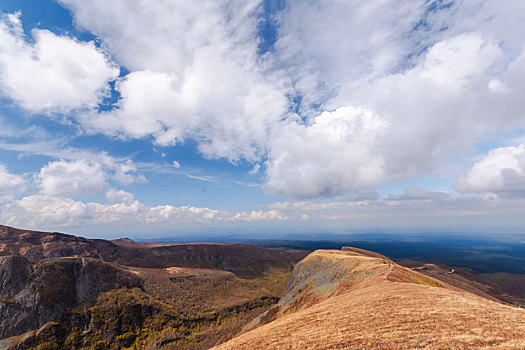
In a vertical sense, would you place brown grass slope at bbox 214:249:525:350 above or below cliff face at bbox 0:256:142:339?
above

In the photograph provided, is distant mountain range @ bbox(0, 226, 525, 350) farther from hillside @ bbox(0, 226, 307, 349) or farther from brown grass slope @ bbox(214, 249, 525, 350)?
hillside @ bbox(0, 226, 307, 349)

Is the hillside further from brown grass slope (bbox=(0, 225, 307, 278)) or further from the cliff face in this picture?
brown grass slope (bbox=(0, 225, 307, 278))

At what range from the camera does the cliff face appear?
5719 cm

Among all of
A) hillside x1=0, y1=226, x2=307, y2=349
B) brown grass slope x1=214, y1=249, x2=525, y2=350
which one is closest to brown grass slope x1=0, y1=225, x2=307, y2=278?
hillside x1=0, y1=226, x2=307, y2=349

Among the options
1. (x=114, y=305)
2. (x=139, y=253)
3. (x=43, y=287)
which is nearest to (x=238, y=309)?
(x=114, y=305)

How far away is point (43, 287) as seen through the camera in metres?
63.8

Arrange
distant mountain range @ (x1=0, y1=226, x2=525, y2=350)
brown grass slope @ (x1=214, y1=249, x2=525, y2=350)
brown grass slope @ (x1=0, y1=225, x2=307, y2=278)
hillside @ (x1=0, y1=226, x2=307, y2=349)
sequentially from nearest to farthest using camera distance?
brown grass slope @ (x1=214, y1=249, x2=525, y2=350), distant mountain range @ (x1=0, y1=226, x2=525, y2=350), hillside @ (x1=0, y1=226, x2=307, y2=349), brown grass slope @ (x1=0, y1=225, x2=307, y2=278)

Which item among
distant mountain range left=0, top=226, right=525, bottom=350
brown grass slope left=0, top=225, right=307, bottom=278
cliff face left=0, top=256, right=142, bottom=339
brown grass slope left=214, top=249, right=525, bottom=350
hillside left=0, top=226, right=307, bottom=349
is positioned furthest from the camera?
brown grass slope left=0, top=225, right=307, bottom=278

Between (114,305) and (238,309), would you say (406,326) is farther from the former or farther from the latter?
(238,309)

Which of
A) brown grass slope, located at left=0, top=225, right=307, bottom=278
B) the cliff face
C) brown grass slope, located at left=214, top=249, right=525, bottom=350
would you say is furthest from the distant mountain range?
brown grass slope, located at left=0, top=225, right=307, bottom=278

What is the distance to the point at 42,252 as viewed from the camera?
13675 centimetres

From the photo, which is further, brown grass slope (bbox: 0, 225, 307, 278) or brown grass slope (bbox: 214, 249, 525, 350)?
brown grass slope (bbox: 0, 225, 307, 278)

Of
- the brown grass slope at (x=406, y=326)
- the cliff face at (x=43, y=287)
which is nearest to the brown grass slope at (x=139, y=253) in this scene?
the cliff face at (x=43, y=287)

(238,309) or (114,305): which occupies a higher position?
(114,305)
